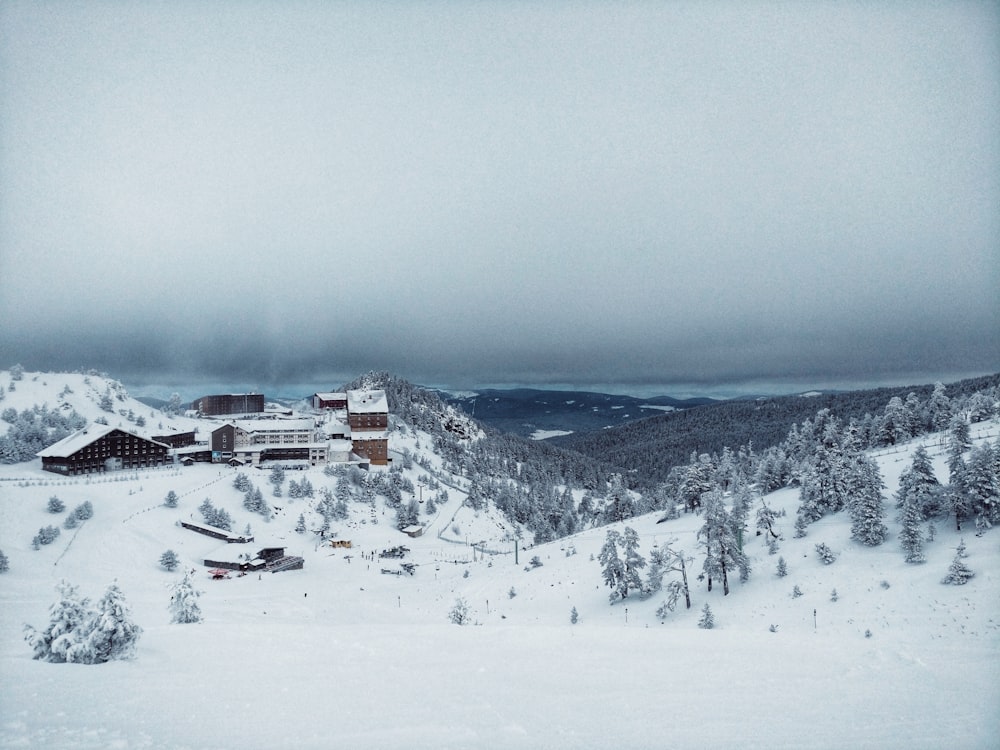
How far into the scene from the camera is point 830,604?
3031cm

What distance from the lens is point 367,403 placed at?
109875mm

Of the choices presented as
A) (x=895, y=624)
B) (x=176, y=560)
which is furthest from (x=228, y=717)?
(x=176, y=560)

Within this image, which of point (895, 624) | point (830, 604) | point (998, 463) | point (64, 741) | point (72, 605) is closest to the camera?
point (64, 741)

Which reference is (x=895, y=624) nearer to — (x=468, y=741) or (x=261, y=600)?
(x=468, y=741)

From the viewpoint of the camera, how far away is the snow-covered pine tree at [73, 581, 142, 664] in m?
13.2

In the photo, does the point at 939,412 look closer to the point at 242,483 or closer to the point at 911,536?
the point at 911,536

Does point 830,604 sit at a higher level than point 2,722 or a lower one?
lower

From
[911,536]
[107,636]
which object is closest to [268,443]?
[107,636]

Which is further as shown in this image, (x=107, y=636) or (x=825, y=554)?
(x=825, y=554)

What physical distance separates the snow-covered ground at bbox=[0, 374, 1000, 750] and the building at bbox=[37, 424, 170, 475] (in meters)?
33.3

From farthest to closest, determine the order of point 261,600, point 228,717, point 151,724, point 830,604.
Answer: point 261,600 < point 830,604 < point 228,717 < point 151,724

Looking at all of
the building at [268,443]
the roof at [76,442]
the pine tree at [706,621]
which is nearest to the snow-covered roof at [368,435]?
the building at [268,443]

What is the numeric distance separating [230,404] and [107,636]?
148m

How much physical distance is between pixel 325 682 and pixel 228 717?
2871 millimetres
